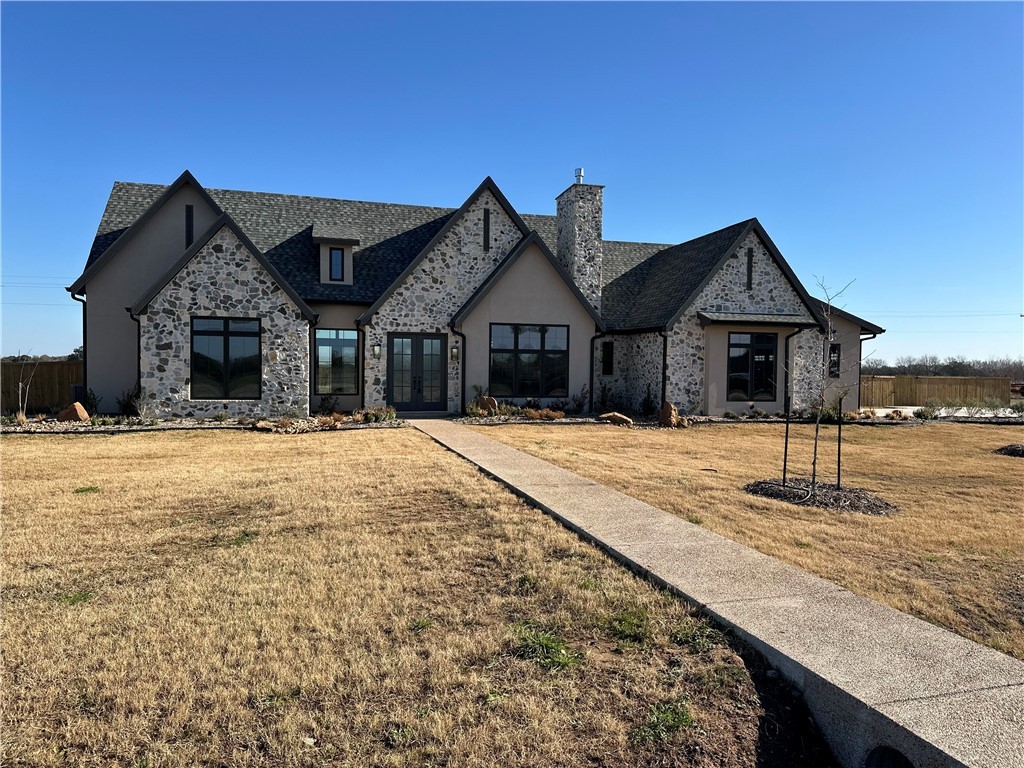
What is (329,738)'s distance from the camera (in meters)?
3.39

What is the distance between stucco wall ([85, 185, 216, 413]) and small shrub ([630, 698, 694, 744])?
778 inches

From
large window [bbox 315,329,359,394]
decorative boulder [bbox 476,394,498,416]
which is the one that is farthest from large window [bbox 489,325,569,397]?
large window [bbox 315,329,359,394]

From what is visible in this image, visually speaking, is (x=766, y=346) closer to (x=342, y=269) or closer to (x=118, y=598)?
(x=342, y=269)

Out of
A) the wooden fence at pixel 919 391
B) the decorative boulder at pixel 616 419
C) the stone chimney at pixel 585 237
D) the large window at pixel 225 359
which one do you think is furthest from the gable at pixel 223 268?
the wooden fence at pixel 919 391

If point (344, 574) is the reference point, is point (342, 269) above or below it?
above

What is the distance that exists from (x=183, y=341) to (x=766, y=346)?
18.3 meters

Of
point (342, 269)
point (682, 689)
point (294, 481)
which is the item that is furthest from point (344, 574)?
point (342, 269)

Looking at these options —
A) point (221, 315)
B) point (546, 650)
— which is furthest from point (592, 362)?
point (546, 650)

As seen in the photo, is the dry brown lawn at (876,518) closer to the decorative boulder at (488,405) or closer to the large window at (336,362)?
the decorative boulder at (488,405)

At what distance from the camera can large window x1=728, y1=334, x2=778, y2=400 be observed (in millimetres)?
22094

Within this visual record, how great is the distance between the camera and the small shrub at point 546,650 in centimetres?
Result: 412

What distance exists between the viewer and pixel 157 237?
19438 mm

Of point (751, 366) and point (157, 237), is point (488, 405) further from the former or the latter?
point (157, 237)

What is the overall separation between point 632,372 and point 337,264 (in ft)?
35.4
